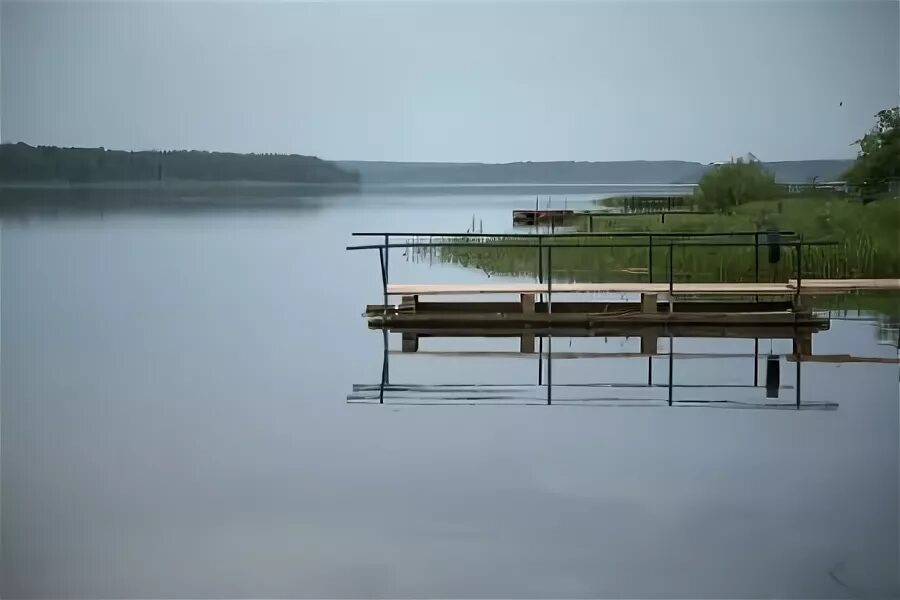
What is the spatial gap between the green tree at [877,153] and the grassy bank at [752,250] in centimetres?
8

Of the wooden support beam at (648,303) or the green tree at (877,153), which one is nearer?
the green tree at (877,153)

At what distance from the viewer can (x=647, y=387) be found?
2699 mm

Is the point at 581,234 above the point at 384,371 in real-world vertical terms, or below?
above

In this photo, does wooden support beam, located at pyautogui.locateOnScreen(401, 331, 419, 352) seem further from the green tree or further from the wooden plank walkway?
the green tree

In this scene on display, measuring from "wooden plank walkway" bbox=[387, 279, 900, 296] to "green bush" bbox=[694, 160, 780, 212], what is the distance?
0.86 ft

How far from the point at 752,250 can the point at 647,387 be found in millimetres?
530

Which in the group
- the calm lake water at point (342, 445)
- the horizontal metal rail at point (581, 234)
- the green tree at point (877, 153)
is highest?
the green tree at point (877, 153)

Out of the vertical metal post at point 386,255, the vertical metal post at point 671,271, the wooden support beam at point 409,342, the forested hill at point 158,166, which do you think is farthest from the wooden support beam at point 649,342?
the forested hill at point 158,166

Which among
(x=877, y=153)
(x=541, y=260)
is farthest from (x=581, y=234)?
(x=877, y=153)

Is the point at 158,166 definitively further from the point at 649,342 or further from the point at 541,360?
the point at 649,342

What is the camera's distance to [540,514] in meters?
2.57

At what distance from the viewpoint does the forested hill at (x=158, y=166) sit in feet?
8.86

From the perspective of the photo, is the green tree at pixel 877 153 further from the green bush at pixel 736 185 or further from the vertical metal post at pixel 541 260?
the vertical metal post at pixel 541 260

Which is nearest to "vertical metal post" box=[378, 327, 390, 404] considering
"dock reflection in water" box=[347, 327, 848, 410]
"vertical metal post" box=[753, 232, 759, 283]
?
"dock reflection in water" box=[347, 327, 848, 410]
